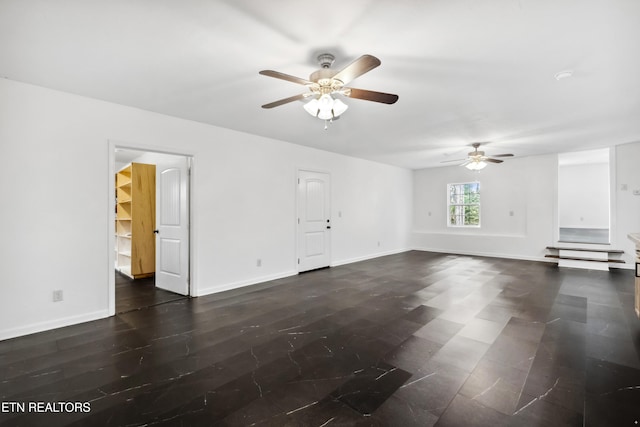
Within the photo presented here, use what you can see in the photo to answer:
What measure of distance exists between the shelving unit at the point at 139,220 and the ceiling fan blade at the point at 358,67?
4952mm

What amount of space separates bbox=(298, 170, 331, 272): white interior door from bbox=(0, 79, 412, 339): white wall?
472 millimetres

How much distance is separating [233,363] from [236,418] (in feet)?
2.21

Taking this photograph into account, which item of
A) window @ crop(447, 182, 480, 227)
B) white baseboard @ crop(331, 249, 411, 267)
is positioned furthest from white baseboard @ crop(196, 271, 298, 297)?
window @ crop(447, 182, 480, 227)

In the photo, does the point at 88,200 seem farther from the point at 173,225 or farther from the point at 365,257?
the point at 365,257

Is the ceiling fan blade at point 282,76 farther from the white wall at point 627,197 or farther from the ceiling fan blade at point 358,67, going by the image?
the white wall at point 627,197

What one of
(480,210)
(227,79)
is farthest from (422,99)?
(480,210)

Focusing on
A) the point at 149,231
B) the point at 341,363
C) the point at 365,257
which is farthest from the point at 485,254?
the point at 149,231

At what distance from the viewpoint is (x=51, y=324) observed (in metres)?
3.04

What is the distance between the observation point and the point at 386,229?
26.8 ft

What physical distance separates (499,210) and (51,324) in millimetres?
9130

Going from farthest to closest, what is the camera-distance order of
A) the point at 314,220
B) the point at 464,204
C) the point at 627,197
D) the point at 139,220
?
the point at 464,204, the point at 314,220, the point at 627,197, the point at 139,220

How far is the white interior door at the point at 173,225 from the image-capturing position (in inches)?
169

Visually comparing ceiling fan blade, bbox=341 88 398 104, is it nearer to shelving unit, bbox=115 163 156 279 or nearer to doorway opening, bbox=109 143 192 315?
doorway opening, bbox=109 143 192 315

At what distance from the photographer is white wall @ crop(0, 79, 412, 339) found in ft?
9.47
